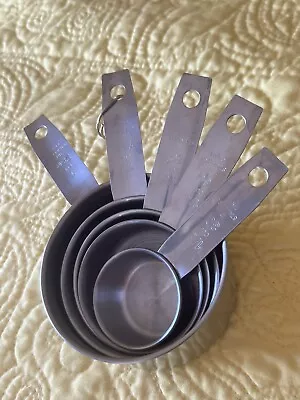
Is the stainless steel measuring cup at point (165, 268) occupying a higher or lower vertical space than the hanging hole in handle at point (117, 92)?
lower

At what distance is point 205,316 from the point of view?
0.36m

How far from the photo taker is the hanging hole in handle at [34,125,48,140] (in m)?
0.45

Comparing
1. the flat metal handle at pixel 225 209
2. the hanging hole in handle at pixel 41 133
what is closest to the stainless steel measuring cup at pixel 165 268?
the flat metal handle at pixel 225 209

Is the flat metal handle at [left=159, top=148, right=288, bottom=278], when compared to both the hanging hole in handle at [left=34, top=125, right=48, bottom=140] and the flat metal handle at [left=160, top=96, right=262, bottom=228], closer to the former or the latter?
the flat metal handle at [left=160, top=96, right=262, bottom=228]

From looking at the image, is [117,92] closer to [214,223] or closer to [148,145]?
[148,145]

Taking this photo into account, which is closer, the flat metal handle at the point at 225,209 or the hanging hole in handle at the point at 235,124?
the flat metal handle at the point at 225,209

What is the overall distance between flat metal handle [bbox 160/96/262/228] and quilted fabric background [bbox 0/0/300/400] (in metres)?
0.07

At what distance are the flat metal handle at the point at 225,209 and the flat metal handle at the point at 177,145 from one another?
0.04 metres

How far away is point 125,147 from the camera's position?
1.40ft

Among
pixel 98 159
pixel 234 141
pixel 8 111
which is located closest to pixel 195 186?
pixel 234 141

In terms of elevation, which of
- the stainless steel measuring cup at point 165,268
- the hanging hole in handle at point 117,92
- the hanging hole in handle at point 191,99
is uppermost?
the hanging hole in handle at point 117,92

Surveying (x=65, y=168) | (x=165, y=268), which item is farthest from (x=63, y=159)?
(x=165, y=268)

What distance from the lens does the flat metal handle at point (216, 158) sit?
1.27ft

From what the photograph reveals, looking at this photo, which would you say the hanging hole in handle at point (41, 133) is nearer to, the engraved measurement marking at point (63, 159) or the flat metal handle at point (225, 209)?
the engraved measurement marking at point (63, 159)
